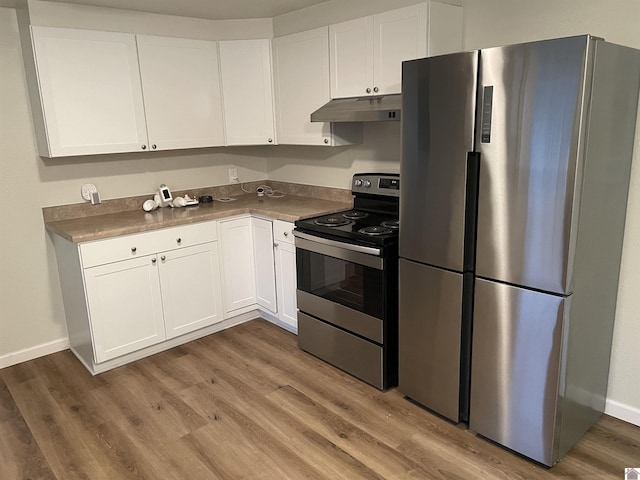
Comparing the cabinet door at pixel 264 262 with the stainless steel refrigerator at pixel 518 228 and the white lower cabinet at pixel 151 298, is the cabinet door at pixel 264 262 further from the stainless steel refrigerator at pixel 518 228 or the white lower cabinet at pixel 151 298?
the stainless steel refrigerator at pixel 518 228

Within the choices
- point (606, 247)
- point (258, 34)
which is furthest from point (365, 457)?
point (258, 34)

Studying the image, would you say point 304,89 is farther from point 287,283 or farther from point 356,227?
point 287,283

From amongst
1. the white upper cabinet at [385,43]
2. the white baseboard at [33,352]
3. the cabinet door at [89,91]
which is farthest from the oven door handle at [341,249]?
the white baseboard at [33,352]

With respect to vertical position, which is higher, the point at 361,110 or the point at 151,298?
the point at 361,110

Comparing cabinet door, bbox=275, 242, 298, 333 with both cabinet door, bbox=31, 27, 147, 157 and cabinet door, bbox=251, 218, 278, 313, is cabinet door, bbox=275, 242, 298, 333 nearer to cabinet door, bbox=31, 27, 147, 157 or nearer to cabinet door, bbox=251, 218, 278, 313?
cabinet door, bbox=251, 218, 278, 313

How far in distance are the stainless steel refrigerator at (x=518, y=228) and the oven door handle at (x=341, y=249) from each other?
200 millimetres

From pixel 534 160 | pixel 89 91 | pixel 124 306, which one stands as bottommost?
pixel 124 306

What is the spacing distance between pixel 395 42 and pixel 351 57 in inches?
14.4

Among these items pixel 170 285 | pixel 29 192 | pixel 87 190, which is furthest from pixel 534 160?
pixel 29 192

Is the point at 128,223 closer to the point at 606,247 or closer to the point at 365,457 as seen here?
the point at 365,457

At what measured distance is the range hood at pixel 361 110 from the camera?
2.73 m

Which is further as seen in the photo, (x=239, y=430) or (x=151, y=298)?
(x=151, y=298)

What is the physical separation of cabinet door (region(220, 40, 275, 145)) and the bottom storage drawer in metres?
1.51

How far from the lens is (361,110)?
2883mm
